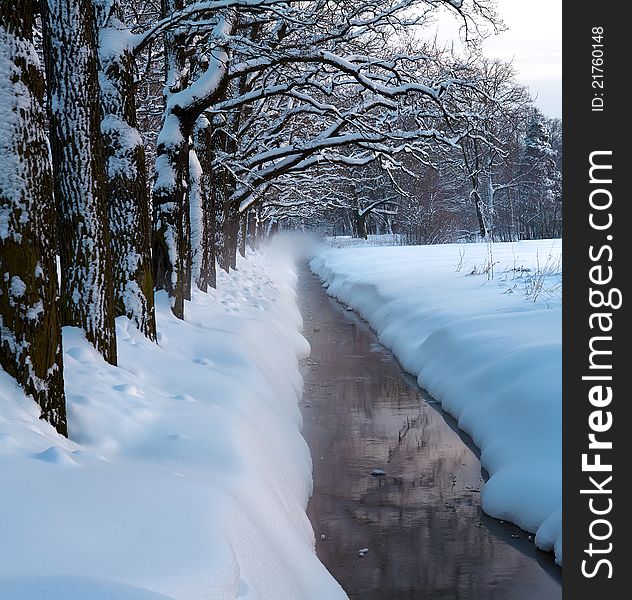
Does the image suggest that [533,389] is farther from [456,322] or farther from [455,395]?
[456,322]

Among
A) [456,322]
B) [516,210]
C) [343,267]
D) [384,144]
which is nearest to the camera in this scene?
[456,322]

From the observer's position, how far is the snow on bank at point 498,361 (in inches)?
294

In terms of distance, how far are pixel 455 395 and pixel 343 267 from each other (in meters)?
23.1

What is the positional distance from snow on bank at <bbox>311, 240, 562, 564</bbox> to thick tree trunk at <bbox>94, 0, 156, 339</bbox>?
4161 mm

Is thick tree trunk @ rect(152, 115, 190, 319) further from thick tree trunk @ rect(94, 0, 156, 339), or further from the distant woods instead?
thick tree trunk @ rect(94, 0, 156, 339)

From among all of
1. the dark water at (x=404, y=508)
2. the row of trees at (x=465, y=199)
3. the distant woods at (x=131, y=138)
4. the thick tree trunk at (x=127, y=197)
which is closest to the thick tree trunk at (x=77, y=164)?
the distant woods at (x=131, y=138)

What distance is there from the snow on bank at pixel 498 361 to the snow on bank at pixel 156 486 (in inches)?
80.0

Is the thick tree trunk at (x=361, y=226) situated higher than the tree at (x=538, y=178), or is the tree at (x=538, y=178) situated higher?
the tree at (x=538, y=178)

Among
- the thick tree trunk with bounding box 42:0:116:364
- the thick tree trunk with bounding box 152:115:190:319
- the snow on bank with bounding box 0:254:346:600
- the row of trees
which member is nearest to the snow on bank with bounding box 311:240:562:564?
the snow on bank with bounding box 0:254:346:600

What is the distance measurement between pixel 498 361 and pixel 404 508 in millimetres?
3440

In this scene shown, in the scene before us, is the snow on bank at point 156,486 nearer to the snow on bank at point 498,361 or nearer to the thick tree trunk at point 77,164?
the thick tree trunk at point 77,164

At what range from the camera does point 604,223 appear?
26.3ft

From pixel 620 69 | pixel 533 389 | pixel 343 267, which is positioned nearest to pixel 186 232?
pixel 533 389

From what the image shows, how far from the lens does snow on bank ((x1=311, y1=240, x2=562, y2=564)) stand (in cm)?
747
